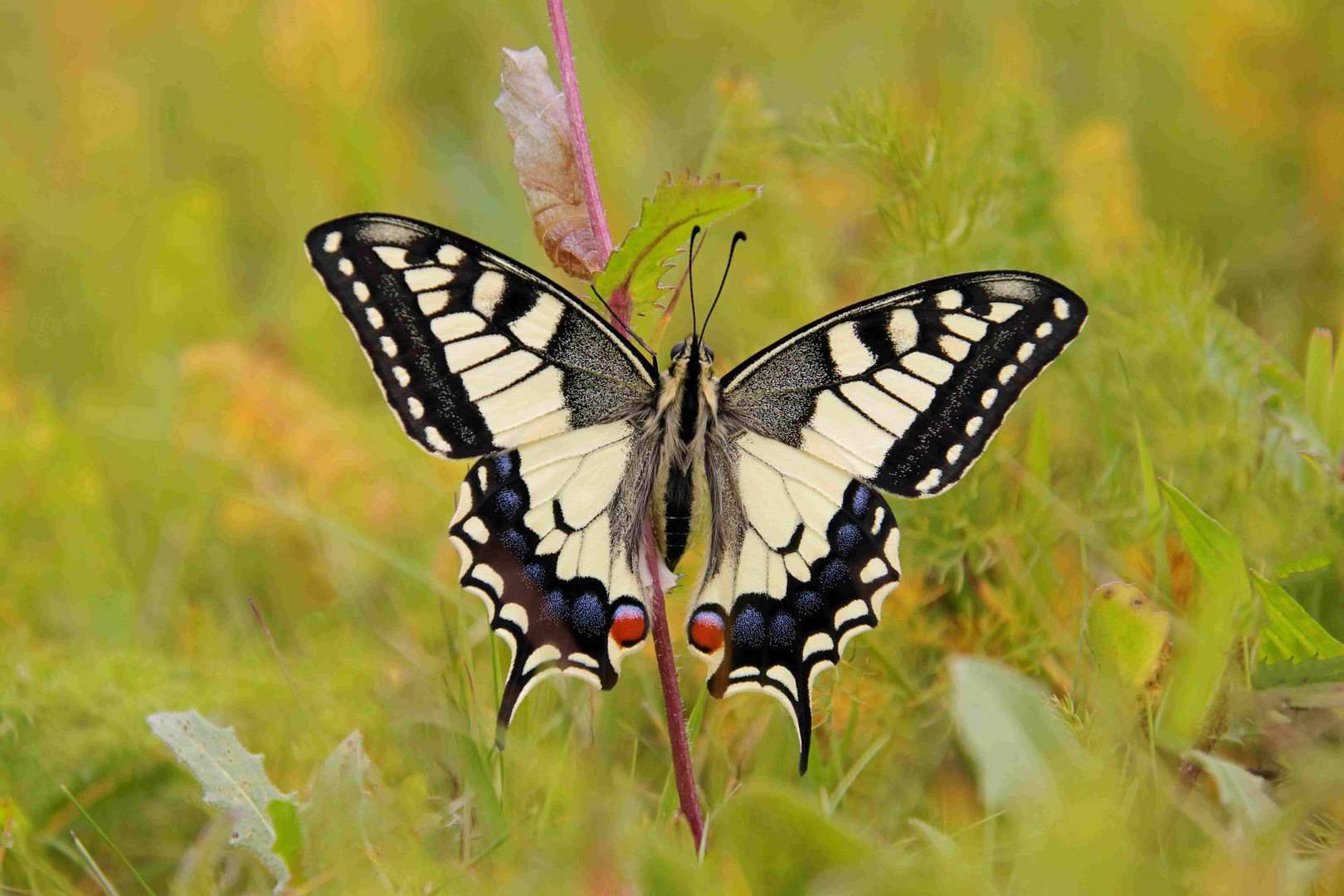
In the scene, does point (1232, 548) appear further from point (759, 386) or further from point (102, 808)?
point (102, 808)

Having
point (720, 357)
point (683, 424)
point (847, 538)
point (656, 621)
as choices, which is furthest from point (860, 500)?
point (720, 357)

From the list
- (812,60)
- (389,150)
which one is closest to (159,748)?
(389,150)

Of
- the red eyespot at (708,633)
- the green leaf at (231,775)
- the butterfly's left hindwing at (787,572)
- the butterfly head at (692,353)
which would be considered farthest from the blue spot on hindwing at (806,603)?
the green leaf at (231,775)

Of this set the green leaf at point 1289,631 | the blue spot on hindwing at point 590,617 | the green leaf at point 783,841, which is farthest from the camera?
the blue spot on hindwing at point 590,617

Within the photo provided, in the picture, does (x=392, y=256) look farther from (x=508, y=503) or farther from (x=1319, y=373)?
(x=1319, y=373)

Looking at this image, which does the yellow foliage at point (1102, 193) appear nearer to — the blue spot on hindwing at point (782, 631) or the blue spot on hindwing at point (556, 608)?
the blue spot on hindwing at point (782, 631)

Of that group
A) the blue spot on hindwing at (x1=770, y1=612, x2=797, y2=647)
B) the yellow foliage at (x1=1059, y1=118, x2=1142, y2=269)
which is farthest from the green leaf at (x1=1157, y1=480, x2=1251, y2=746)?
the yellow foliage at (x1=1059, y1=118, x2=1142, y2=269)
